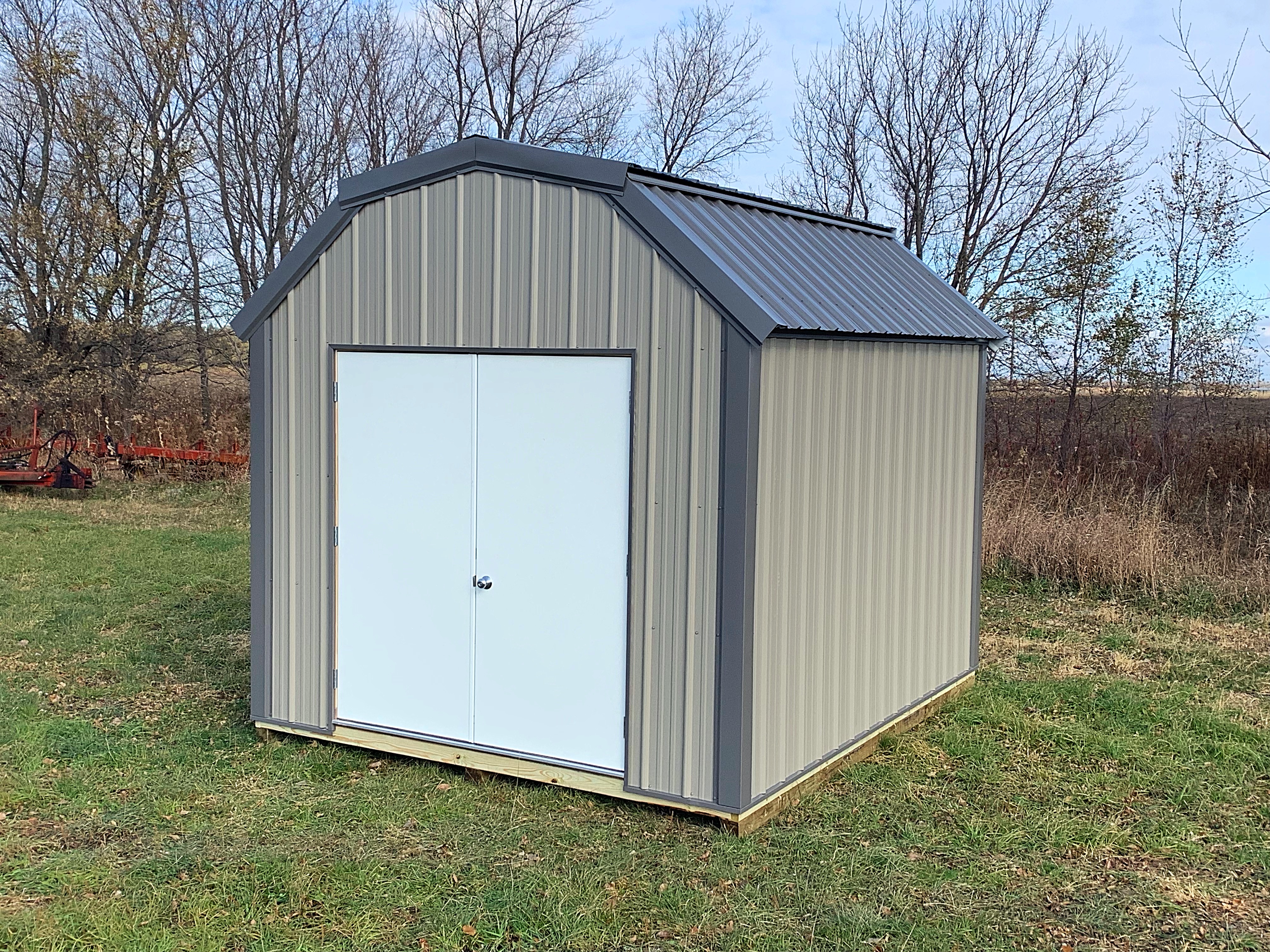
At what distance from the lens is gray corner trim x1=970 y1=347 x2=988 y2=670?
24.7 feet

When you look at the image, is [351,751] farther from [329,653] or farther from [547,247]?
[547,247]

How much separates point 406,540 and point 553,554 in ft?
2.80

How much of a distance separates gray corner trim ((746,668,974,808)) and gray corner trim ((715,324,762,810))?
21 cm

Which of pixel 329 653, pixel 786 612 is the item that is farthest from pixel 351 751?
pixel 786 612

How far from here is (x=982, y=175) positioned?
16969 mm

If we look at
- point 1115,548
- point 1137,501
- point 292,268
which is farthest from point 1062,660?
point 292,268

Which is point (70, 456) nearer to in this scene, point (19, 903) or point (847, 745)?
point (19, 903)

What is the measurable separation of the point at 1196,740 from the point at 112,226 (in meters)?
17.6

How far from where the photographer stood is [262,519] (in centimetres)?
639

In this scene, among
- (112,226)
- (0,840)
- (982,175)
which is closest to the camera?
(0,840)

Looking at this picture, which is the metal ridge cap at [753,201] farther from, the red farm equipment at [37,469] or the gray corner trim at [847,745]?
the red farm equipment at [37,469]

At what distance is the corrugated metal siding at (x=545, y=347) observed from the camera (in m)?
5.21

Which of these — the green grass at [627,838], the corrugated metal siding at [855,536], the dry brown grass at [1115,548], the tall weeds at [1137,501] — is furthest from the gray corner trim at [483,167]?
the tall weeds at [1137,501]

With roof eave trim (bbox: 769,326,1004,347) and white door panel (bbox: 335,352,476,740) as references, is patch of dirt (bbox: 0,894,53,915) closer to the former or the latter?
white door panel (bbox: 335,352,476,740)
